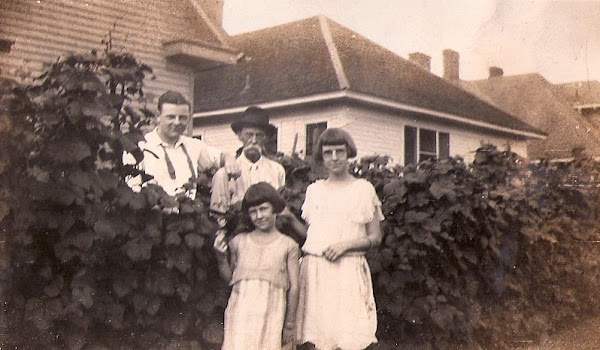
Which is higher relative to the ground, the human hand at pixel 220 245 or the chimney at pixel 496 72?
the chimney at pixel 496 72

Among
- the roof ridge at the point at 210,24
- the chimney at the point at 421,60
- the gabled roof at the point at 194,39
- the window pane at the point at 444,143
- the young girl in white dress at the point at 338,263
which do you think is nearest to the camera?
the young girl in white dress at the point at 338,263

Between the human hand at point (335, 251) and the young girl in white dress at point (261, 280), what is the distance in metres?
0.17

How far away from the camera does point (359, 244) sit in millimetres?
2980

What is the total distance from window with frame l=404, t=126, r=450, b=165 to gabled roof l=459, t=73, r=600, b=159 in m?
3.35

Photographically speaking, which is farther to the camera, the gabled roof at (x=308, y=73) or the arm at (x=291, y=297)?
the gabled roof at (x=308, y=73)

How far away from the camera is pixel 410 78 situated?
422 inches

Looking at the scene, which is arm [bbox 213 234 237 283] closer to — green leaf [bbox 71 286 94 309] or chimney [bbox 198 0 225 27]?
green leaf [bbox 71 286 94 309]

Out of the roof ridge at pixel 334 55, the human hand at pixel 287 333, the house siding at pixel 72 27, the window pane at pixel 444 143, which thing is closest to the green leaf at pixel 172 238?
the human hand at pixel 287 333

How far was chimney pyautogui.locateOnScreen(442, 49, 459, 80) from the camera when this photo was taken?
537 inches

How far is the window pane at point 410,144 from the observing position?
10.8 metres

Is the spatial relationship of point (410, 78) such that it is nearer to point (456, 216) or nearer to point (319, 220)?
point (456, 216)

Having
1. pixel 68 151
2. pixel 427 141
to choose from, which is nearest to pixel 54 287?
pixel 68 151

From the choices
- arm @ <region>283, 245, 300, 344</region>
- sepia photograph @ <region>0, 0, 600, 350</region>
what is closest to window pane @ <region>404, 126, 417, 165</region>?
sepia photograph @ <region>0, 0, 600, 350</region>

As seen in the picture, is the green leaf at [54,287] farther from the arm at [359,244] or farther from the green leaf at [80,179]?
the arm at [359,244]
